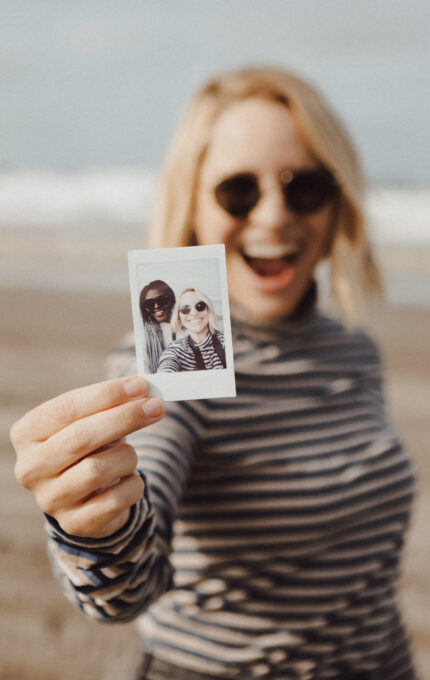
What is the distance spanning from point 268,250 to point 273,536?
1.47 ft

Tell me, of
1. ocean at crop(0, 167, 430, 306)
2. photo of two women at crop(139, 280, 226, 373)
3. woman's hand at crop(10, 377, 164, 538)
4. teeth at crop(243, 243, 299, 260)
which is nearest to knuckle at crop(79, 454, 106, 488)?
woman's hand at crop(10, 377, 164, 538)

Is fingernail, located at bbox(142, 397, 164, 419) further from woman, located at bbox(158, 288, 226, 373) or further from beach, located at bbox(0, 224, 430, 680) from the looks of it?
beach, located at bbox(0, 224, 430, 680)

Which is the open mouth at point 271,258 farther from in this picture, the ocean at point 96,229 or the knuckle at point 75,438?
the ocean at point 96,229

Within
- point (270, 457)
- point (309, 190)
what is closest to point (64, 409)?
point (270, 457)

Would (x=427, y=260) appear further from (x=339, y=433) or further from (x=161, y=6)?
(x=161, y=6)

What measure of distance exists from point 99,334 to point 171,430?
4.66 metres

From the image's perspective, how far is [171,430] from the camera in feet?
3.17

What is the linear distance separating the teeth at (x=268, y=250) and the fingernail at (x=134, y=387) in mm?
470

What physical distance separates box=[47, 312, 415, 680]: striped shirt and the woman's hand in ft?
0.87

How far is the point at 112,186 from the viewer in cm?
1407

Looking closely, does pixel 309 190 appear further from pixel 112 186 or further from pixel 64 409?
pixel 112 186

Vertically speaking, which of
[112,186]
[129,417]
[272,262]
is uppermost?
[112,186]

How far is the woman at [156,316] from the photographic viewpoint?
71 centimetres

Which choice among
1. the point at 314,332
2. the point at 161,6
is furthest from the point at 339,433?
the point at 161,6
